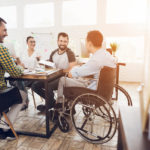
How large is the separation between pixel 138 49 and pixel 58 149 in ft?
15.1

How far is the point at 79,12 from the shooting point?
562cm

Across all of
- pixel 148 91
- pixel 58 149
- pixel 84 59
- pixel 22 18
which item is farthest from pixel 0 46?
pixel 22 18

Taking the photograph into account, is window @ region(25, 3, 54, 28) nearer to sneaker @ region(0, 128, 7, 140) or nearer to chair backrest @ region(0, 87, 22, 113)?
chair backrest @ region(0, 87, 22, 113)

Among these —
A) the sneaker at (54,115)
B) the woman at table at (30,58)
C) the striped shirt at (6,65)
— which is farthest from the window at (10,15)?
the striped shirt at (6,65)

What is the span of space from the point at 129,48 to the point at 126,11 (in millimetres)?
1139

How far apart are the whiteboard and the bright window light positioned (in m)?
1.94

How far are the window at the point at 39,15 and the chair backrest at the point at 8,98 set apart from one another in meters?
4.32

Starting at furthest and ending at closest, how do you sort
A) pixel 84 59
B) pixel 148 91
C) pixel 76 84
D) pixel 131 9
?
pixel 131 9 → pixel 84 59 → pixel 76 84 → pixel 148 91

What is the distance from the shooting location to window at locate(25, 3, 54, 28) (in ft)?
19.0

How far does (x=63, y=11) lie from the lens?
5.66 metres

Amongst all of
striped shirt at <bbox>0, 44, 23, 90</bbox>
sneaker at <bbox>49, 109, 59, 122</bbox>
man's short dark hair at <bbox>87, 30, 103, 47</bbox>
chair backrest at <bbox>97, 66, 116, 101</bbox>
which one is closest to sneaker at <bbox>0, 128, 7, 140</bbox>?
striped shirt at <bbox>0, 44, 23, 90</bbox>

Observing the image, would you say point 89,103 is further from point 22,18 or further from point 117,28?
point 22,18

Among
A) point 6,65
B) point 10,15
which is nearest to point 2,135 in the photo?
point 6,65

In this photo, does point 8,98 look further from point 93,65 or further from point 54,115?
point 93,65
